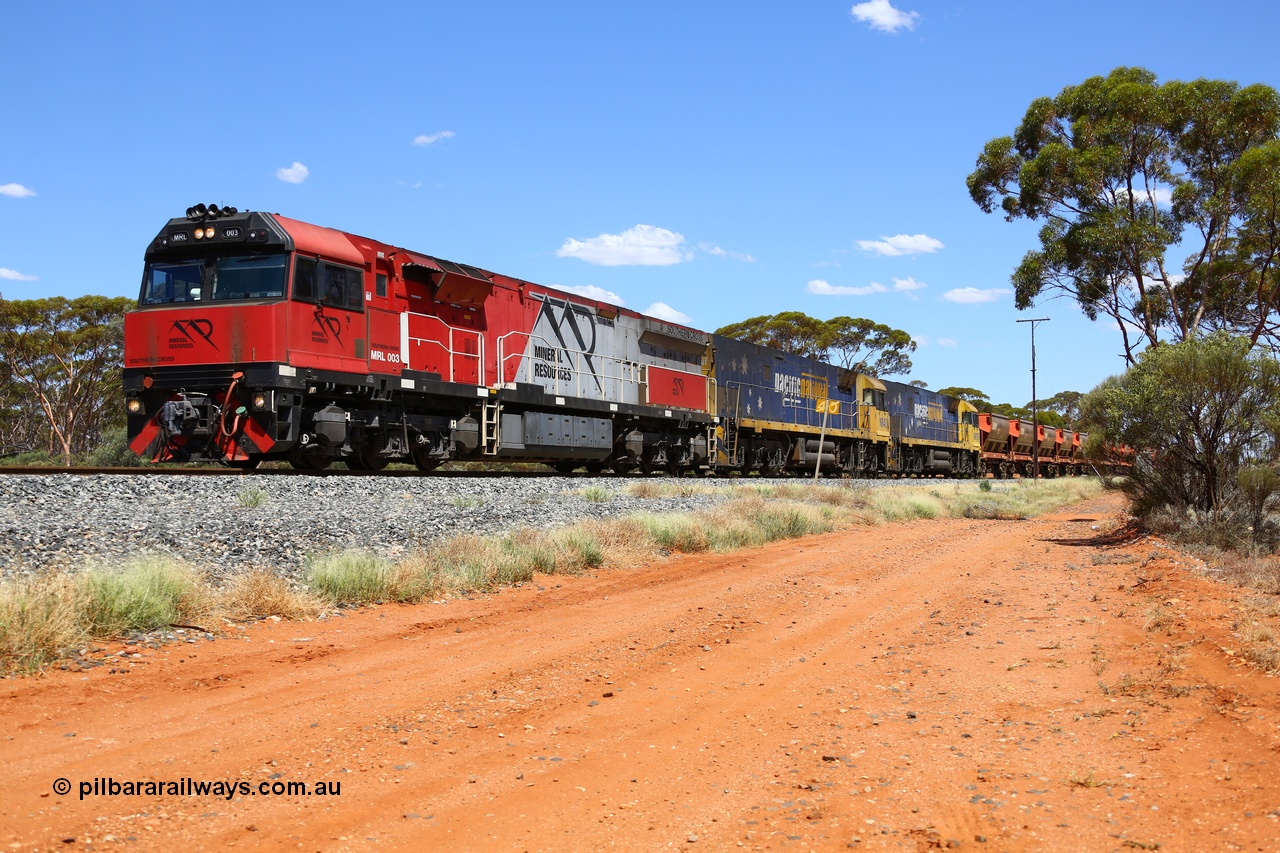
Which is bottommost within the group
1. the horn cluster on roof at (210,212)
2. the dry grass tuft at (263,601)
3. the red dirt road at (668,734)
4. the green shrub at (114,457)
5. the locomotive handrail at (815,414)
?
the red dirt road at (668,734)

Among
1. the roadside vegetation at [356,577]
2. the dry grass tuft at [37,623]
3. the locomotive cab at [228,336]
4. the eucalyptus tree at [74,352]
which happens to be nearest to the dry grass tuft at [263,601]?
the roadside vegetation at [356,577]

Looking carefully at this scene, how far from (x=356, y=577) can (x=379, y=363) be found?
7.69 m

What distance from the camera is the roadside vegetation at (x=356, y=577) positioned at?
18.8 feet

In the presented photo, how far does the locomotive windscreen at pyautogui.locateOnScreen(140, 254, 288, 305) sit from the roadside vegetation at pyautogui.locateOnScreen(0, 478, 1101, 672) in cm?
590

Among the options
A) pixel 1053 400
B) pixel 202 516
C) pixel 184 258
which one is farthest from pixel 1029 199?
pixel 1053 400

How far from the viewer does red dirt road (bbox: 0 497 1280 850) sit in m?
3.51

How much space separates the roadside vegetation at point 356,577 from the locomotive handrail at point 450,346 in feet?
12.3

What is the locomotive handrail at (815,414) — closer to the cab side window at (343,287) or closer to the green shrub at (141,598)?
the cab side window at (343,287)

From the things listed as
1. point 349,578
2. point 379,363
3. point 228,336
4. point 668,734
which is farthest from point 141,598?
point 379,363

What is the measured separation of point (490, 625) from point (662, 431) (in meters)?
16.9

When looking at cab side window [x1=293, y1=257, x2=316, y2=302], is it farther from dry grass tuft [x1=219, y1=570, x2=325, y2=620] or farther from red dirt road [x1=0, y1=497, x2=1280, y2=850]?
red dirt road [x1=0, y1=497, x2=1280, y2=850]

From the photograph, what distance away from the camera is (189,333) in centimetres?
1341

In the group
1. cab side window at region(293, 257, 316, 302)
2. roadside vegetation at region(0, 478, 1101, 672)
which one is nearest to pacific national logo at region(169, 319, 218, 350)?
cab side window at region(293, 257, 316, 302)

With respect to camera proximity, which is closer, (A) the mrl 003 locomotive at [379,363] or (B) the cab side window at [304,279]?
(A) the mrl 003 locomotive at [379,363]
